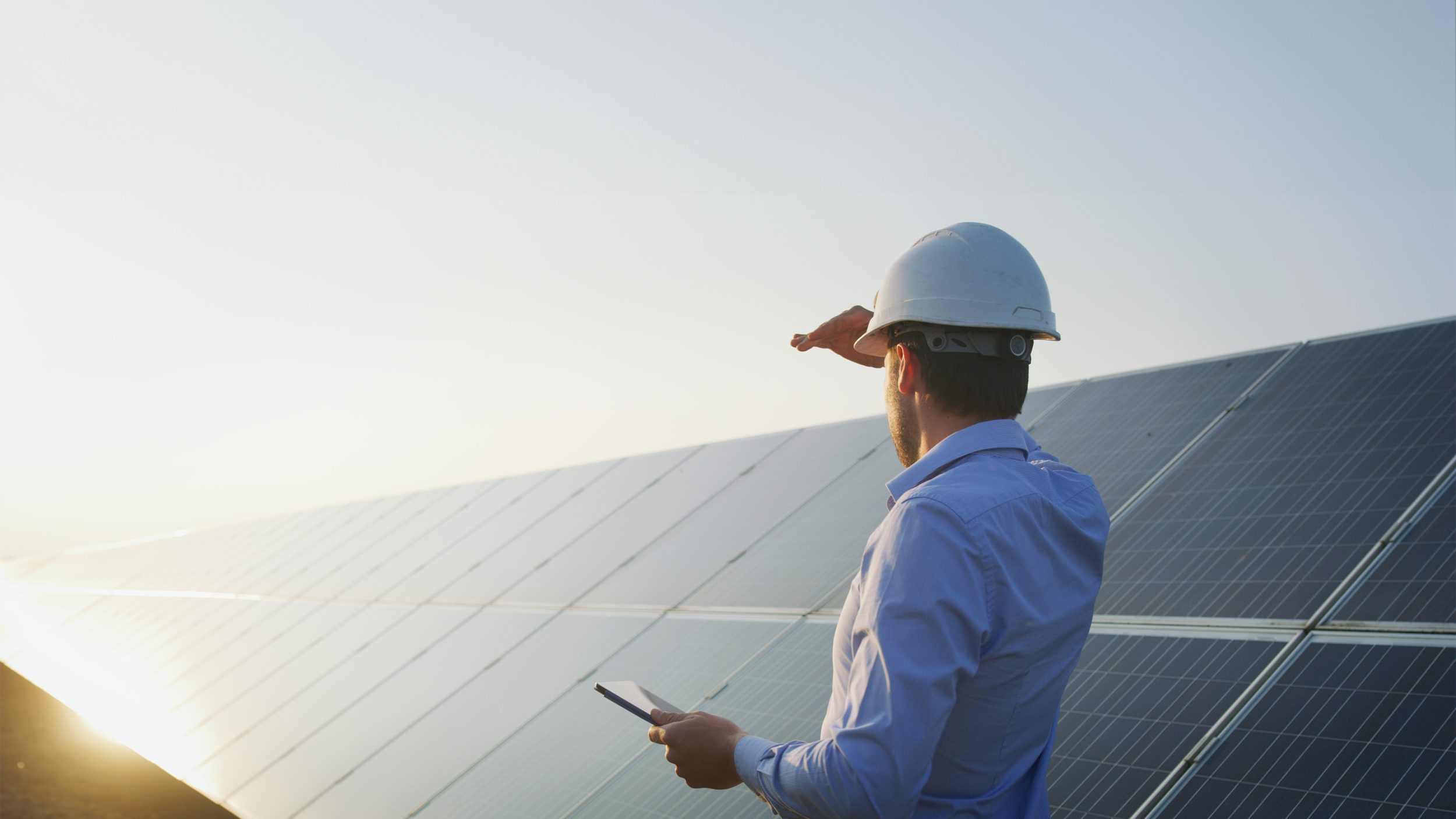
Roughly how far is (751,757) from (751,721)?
2.71 meters

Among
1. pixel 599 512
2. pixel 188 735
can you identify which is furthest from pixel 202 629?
pixel 599 512

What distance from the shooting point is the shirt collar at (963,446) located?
6.49ft

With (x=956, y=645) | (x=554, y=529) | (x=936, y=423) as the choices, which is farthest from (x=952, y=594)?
(x=554, y=529)

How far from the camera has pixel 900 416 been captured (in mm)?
2152

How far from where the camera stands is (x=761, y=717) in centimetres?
444

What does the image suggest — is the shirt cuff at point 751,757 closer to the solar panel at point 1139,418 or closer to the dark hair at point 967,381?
the dark hair at point 967,381

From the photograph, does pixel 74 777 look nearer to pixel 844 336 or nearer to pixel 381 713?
pixel 381 713

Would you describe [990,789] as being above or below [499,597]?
above

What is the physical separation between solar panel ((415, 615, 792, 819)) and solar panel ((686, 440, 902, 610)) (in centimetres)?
25

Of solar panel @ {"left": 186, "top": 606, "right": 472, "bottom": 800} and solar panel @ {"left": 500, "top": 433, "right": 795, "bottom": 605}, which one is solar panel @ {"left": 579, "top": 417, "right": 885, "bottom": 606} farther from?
solar panel @ {"left": 186, "top": 606, "right": 472, "bottom": 800}

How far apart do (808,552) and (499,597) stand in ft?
11.4

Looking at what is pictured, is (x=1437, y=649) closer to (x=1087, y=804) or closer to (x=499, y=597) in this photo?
(x=1087, y=804)

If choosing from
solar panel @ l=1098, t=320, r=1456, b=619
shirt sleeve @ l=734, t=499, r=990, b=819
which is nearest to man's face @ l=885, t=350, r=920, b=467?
shirt sleeve @ l=734, t=499, r=990, b=819

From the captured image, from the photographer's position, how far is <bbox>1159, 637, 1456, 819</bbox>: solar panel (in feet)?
8.70
